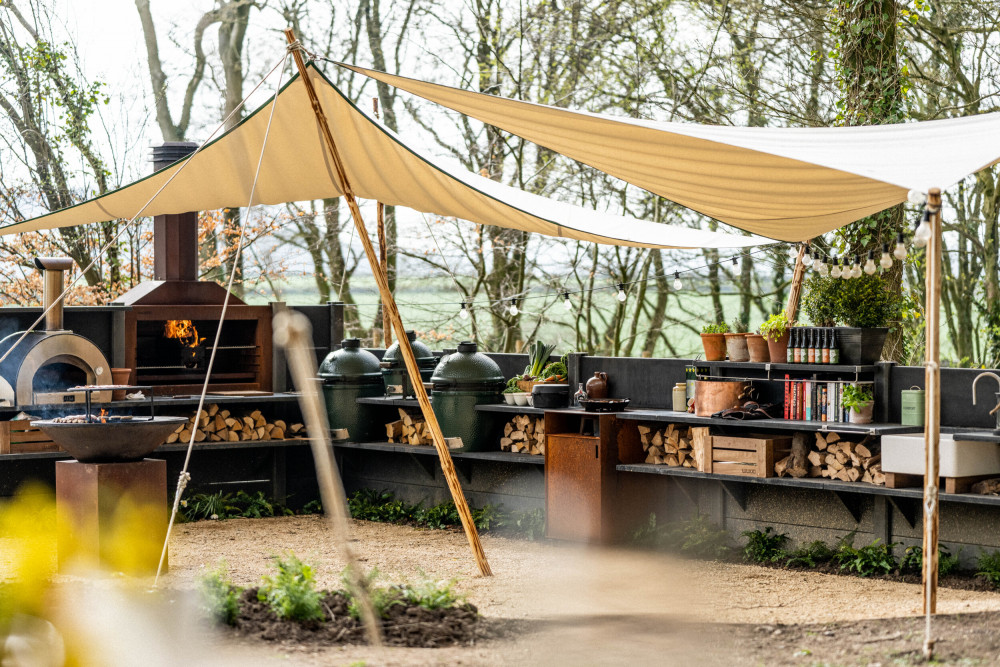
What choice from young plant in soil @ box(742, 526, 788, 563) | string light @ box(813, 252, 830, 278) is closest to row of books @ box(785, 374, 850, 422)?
string light @ box(813, 252, 830, 278)

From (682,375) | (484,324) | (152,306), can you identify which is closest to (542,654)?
(682,375)

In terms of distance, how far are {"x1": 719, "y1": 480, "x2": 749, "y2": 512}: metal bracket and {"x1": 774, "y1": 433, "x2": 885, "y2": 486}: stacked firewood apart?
1.18 ft

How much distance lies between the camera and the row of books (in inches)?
243

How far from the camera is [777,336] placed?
642 cm

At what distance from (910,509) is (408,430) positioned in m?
3.54

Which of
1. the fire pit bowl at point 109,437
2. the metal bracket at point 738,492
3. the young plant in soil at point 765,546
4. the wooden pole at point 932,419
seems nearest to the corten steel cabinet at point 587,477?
the metal bracket at point 738,492

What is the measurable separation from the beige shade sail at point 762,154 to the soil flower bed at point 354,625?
2230 mm

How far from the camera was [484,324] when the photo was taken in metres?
12.7

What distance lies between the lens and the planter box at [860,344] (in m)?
6.14

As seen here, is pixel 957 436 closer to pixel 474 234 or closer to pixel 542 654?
pixel 542 654

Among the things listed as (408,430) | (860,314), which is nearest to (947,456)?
(860,314)

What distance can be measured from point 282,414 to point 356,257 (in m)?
5.09

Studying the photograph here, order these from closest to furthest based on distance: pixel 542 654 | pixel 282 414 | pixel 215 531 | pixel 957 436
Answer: pixel 542 654 → pixel 957 436 → pixel 215 531 → pixel 282 414

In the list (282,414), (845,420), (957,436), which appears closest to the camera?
(957,436)
